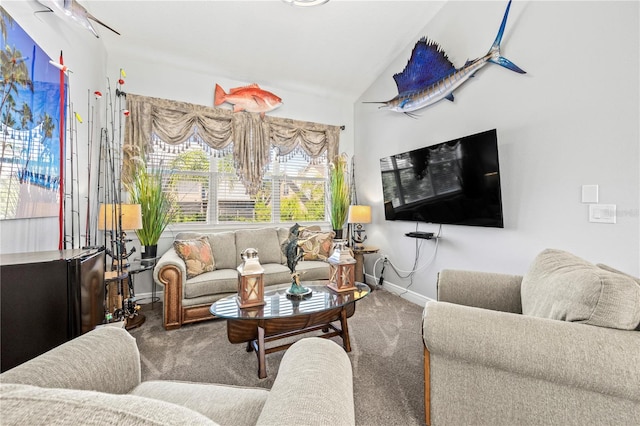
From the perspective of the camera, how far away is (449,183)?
281cm

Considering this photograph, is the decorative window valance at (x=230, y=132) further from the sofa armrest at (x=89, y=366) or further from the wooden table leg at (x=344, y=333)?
the sofa armrest at (x=89, y=366)

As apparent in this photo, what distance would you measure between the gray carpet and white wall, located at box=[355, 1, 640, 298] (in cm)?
99

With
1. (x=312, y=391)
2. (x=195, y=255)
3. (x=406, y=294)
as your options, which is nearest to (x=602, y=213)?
(x=406, y=294)

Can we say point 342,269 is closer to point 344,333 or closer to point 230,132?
point 344,333

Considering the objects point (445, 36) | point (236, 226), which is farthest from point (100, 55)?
point (445, 36)

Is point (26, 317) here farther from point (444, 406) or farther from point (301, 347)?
point (444, 406)

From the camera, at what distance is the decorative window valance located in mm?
3322

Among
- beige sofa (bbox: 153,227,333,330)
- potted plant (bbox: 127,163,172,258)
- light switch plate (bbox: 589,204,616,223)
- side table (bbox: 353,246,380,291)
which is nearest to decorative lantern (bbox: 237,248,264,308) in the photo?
beige sofa (bbox: 153,227,333,330)

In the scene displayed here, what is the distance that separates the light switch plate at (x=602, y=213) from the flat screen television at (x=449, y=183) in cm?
57

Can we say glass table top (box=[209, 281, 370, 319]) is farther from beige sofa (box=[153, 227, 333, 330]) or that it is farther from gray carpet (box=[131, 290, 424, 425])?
gray carpet (box=[131, 290, 424, 425])

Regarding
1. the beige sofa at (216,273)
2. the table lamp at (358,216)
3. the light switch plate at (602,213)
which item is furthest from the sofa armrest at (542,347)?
Result: the table lamp at (358,216)

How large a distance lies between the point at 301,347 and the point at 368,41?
141 inches

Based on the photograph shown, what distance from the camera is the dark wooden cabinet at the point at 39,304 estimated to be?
3.43ft

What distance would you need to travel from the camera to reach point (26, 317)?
108cm
